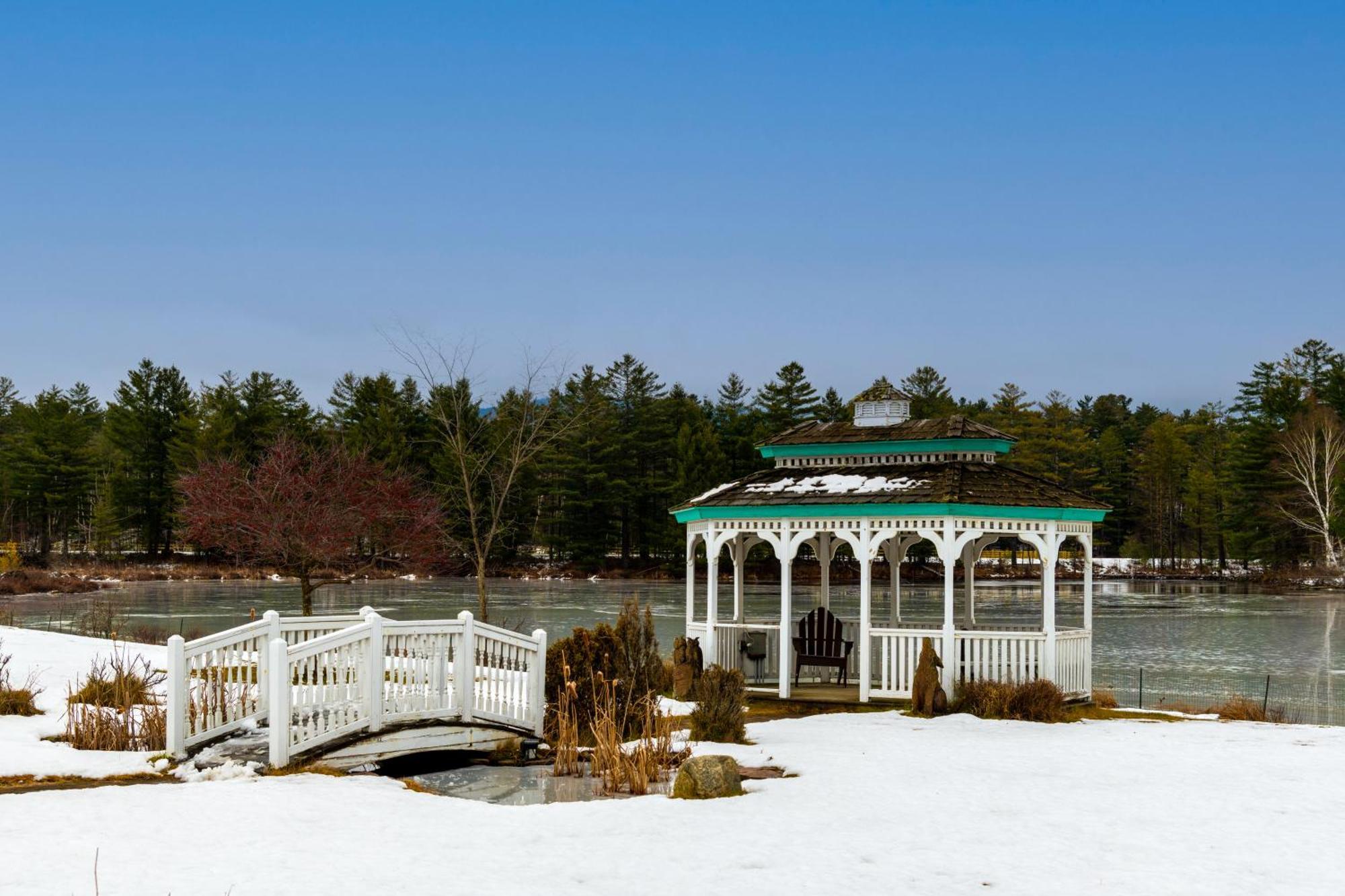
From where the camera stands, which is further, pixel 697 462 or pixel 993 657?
pixel 697 462

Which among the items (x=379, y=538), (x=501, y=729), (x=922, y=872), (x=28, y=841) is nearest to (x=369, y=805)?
(x=28, y=841)

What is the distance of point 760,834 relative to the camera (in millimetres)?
7797

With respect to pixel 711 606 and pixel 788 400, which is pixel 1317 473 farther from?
pixel 711 606

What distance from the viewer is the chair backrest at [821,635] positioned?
15.5 metres

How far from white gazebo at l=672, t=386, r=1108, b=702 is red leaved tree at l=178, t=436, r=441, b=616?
25.0ft

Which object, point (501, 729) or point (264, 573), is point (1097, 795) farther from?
point (264, 573)

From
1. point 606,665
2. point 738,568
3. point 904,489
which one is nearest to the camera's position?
point 606,665

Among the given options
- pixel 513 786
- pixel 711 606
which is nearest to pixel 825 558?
pixel 711 606

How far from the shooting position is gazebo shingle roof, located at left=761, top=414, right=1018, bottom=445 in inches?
608

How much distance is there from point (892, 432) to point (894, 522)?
7.56 ft

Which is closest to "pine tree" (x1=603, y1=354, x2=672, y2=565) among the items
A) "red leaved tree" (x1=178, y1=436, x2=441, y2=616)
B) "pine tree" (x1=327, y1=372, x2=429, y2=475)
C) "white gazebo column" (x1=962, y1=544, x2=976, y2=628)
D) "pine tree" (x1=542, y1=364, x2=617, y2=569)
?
"pine tree" (x1=542, y1=364, x2=617, y2=569)

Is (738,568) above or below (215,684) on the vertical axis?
above

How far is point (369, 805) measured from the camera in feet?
27.5

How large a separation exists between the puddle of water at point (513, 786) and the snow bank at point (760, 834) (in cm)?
53
